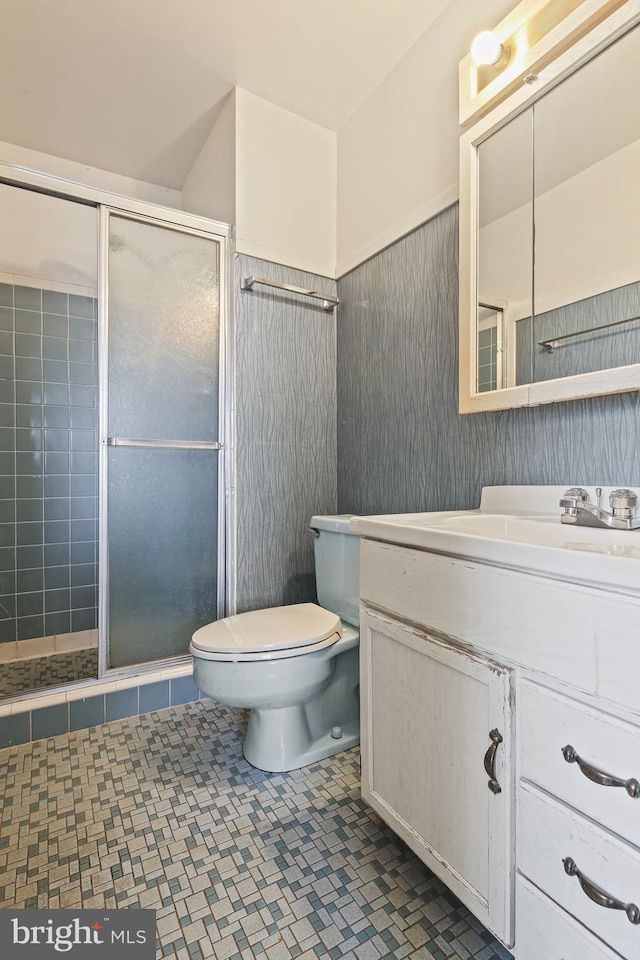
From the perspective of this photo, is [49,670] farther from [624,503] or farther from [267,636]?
[624,503]

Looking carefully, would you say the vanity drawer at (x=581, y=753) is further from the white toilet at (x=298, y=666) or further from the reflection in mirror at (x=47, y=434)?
the reflection in mirror at (x=47, y=434)

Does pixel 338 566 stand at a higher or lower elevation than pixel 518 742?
higher

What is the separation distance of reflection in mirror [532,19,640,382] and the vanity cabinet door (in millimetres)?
746

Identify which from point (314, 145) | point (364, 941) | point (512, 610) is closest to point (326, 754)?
point (364, 941)

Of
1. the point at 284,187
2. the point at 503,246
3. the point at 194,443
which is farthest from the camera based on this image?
the point at 284,187

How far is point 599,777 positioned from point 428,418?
3.83 ft

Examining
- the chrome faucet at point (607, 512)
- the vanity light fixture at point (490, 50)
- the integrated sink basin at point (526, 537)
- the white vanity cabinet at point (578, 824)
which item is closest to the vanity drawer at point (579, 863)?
the white vanity cabinet at point (578, 824)

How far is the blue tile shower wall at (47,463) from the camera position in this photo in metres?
2.25

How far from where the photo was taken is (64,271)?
7.69 ft

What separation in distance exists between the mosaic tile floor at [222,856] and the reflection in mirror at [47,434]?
34.1 inches

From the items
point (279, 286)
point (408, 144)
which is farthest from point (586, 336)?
point (279, 286)

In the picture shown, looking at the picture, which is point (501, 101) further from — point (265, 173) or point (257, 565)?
point (257, 565)

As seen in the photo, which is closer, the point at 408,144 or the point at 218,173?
the point at 408,144

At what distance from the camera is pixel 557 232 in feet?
3.84
